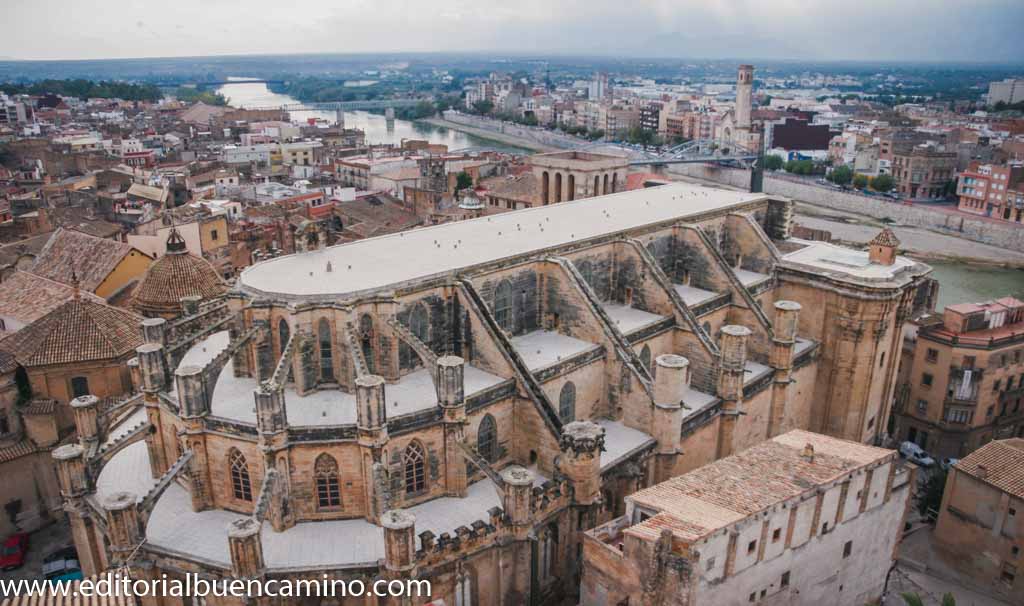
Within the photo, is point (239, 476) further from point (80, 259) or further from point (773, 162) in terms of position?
point (773, 162)

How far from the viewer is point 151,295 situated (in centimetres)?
3425

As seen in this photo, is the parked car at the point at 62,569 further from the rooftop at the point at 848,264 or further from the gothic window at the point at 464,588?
the rooftop at the point at 848,264

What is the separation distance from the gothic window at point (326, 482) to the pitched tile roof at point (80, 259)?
24.8 m

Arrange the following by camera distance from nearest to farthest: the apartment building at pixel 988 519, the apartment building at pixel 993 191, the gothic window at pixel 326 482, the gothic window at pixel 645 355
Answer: the gothic window at pixel 326 482, the apartment building at pixel 988 519, the gothic window at pixel 645 355, the apartment building at pixel 993 191

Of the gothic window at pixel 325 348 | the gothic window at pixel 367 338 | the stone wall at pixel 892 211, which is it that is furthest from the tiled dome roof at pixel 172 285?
the stone wall at pixel 892 211

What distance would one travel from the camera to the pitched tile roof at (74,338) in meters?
29.8

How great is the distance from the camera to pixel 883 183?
10288 cm

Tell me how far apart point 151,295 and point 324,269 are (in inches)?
513

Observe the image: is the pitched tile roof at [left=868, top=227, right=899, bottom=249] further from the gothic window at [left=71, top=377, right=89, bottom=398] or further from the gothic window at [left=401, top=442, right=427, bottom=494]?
the gothic window at [left=71, top=377, right=89, bottom=398]

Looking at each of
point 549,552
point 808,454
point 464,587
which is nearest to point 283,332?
point 464,587

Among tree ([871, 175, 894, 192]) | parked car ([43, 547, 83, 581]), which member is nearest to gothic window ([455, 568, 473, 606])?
parked car ([43, 547, 83, 581])

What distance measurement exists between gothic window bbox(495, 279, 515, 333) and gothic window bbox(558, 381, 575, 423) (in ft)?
10.9

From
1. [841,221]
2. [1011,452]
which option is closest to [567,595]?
[1011,452]

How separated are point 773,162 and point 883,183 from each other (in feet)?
79.8
